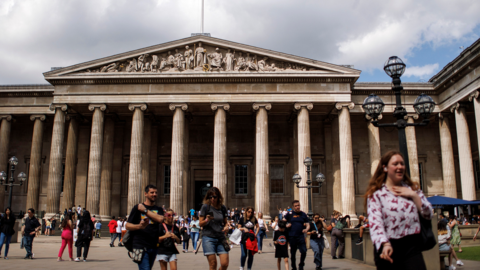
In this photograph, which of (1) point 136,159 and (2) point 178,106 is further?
(2) point 178,106

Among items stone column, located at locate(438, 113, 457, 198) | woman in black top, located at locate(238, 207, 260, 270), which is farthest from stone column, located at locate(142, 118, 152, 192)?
stone column, located at locate(438, 113, 457, 198)

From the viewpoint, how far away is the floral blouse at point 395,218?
4.64 metres

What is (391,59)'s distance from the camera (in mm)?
12820

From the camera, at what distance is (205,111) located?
125 ft

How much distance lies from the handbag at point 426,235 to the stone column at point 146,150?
108 ft

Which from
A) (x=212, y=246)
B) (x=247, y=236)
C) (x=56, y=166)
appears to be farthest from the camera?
(x=56, y=166)

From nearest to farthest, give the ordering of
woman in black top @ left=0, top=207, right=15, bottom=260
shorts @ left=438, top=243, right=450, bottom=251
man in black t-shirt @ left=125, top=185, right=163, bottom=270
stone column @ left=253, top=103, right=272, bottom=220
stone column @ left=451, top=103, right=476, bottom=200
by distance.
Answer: man in black t-shirt @ left=125, top=185, right=163, bottom=270 < shorts @ left=438, top=243, right=450, bottom=251 < woman in black top @ left=0, top=207, right=15, bottom=260 < stone column @ left=451, top=103, right=476, bottom=200 < stone column @ left=253, top=103, right=272, bottom=220

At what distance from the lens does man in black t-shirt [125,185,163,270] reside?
705 centimetres

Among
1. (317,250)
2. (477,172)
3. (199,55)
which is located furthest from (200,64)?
(477,172)

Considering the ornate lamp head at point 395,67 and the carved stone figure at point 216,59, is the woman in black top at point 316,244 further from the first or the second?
the carved stone figure at point 216,59

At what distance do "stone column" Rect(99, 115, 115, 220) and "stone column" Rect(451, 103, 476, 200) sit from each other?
91.1 ft

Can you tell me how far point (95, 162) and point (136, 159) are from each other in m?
3.19

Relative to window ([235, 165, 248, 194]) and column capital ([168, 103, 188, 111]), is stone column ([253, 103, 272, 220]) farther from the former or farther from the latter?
window ([235, 165, 248, 194])

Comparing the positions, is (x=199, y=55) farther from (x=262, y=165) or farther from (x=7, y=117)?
(x=7, y=117)
